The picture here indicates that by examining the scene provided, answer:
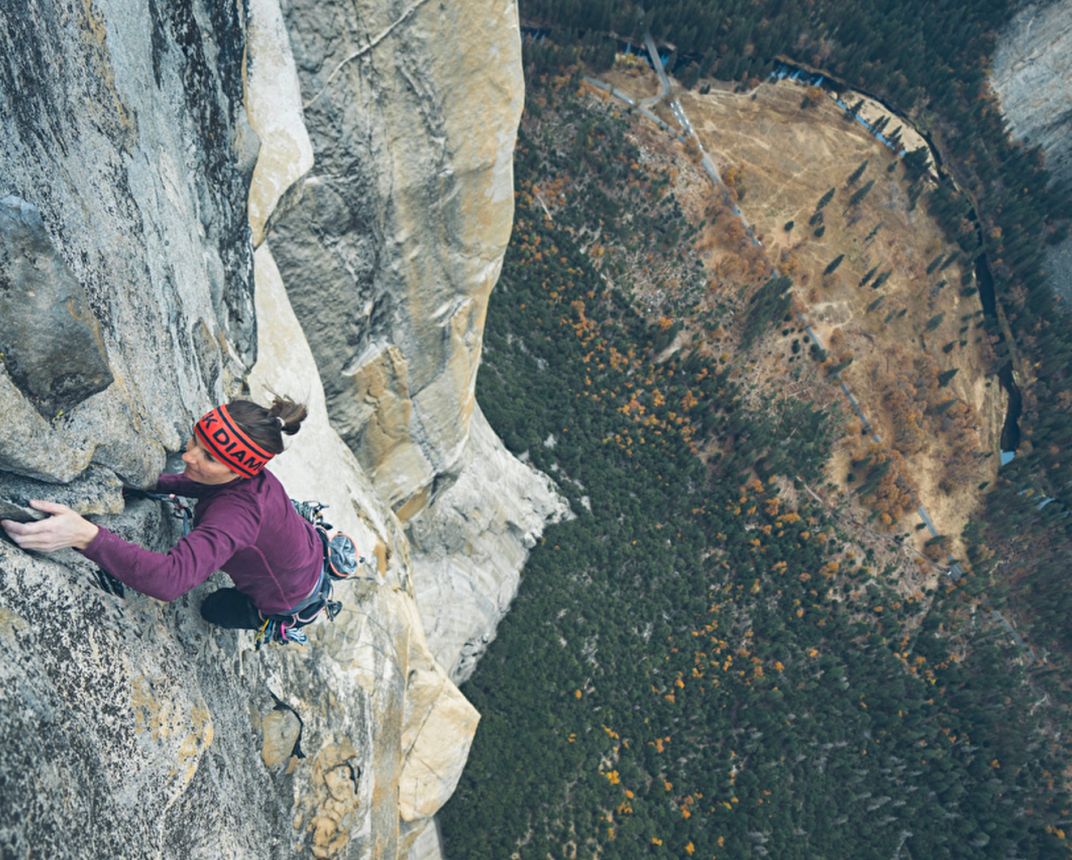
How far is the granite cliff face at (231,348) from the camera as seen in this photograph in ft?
13.1

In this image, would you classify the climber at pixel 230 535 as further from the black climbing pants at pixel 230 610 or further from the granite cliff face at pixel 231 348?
the granite cliff face at pixel 231 348

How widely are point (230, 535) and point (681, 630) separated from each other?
125 feet

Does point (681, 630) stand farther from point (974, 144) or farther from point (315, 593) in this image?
point (974, 144)

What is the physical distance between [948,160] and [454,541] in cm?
6407

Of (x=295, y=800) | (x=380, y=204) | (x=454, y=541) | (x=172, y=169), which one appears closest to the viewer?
(x=172, y=169)

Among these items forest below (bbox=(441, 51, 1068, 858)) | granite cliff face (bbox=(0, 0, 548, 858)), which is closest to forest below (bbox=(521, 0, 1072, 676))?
forest below (bbox=(441, 51, 1068, 858))

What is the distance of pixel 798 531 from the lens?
4484 centimetres

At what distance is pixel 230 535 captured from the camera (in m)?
4.56

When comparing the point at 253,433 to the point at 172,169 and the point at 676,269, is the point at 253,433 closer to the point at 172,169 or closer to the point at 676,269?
the point at 172,169

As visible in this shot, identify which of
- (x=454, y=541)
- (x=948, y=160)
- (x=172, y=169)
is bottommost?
(x=454, y=541)

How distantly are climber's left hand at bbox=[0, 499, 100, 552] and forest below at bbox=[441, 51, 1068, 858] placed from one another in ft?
100

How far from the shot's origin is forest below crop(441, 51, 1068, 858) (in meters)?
32.5

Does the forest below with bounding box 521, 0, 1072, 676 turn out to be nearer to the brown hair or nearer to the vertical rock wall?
the vertical rock wall

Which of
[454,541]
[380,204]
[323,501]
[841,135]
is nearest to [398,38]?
[380,204]
